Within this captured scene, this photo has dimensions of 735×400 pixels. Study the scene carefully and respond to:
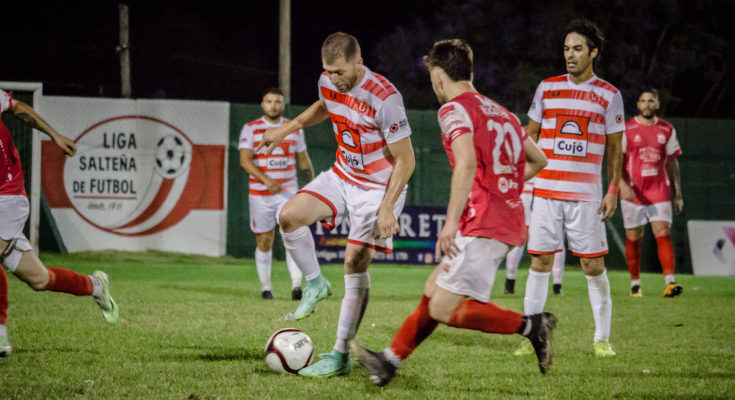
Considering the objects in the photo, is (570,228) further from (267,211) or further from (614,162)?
(267,211)

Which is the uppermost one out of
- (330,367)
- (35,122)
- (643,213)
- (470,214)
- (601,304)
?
(35,122)

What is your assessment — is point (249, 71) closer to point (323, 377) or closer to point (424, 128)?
point (424, 128)

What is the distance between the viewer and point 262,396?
4387 mm

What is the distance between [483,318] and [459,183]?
32.3 inches

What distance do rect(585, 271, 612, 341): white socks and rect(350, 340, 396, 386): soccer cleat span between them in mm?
2228

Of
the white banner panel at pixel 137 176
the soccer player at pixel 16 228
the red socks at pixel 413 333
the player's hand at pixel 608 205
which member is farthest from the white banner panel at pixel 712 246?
the soccer player at pixel 16 228

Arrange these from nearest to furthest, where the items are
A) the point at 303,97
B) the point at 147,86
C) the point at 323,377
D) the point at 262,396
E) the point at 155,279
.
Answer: the point at 262,396 → the point at 323,377 → the point at 155,279 → the point at 147,86 → the point at 303,97

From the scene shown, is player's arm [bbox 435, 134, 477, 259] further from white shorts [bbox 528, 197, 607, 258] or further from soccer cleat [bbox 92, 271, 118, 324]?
soccer cleat [bbox 92, 271, 118, 324]

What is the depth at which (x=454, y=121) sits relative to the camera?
13.8ft

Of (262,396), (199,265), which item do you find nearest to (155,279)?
(199,265)

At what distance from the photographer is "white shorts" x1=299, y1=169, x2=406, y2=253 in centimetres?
522

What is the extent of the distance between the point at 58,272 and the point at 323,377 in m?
2.10

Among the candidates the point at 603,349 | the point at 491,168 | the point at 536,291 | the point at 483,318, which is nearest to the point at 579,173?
the point at 536,291

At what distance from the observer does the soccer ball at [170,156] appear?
44.3 feet
